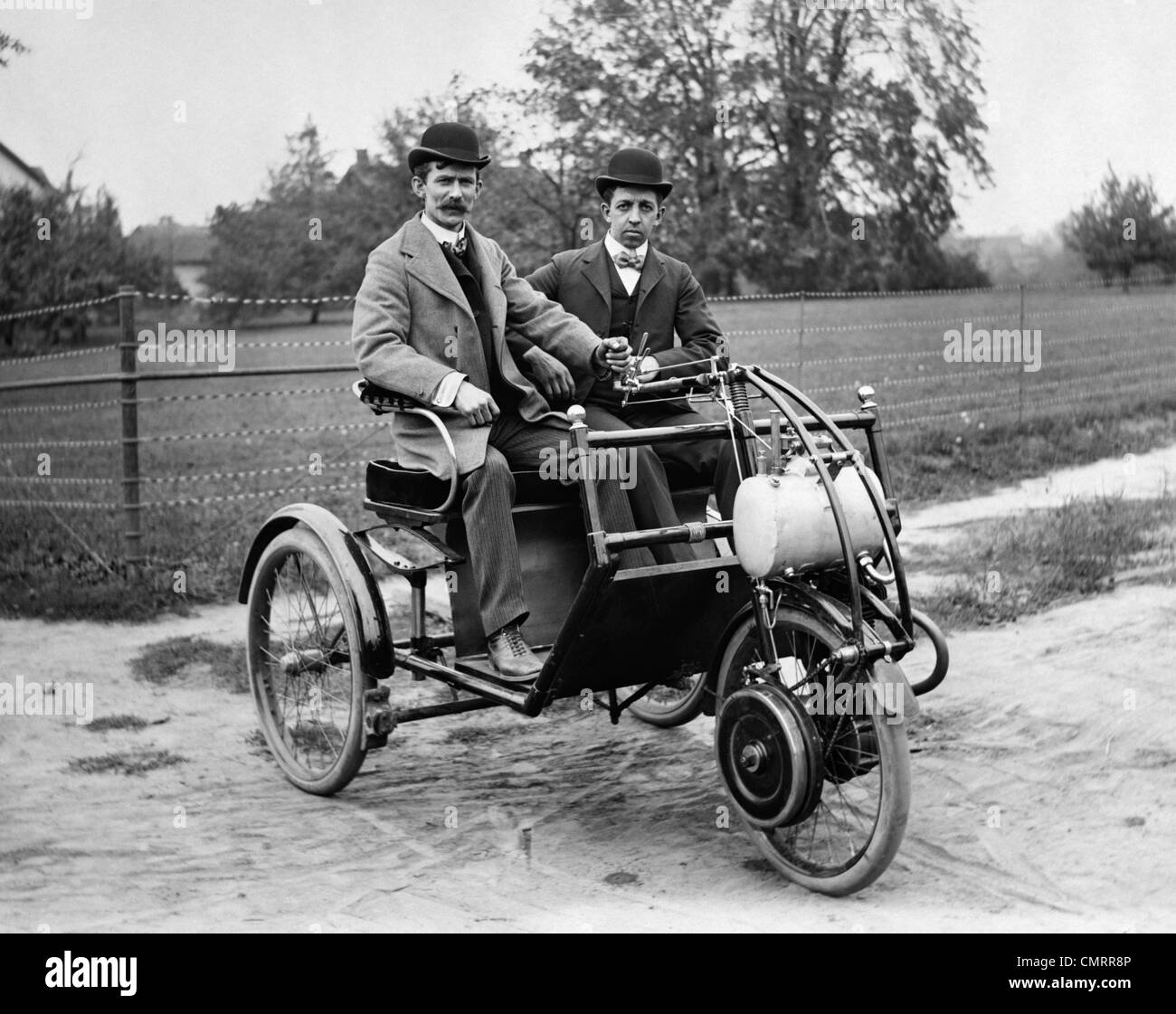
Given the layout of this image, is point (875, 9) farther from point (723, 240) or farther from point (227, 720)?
point (227, 720)

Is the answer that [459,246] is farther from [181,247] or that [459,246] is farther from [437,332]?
[181,247]

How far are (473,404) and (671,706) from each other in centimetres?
168

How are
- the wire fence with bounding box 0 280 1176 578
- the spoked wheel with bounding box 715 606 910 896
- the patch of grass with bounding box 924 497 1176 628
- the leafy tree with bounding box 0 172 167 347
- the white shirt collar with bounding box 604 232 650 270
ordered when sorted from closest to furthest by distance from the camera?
the spoked wheel with bounding box 715 606 910 896, the white shirt collar with bounding box 604 232 650 270, the patch of grass with bounding box 924 497 1176 628, the wire fence with bounding box 0 280 1176 578, the leafy tree with bounding box 0 172 167 347

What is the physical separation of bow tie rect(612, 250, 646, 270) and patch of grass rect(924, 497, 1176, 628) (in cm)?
228

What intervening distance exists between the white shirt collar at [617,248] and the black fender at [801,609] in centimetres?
166

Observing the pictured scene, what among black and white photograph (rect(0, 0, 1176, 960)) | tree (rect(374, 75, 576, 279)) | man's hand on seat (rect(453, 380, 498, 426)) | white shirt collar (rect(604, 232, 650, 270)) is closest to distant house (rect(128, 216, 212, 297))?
tree (rect(374, 75, 576, 279))

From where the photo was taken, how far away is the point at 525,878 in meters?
3.95

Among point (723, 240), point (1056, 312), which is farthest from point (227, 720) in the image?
point (1056, 312)

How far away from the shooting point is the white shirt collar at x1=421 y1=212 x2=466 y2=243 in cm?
474

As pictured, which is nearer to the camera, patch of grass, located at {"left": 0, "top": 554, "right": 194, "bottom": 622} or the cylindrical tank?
the cylindrical tank

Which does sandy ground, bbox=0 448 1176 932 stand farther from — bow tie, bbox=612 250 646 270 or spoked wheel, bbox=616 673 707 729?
bow tie, bbox=612 250 646 270

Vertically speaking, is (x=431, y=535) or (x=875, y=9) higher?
(x=875, y=9)

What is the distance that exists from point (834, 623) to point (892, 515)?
58cm

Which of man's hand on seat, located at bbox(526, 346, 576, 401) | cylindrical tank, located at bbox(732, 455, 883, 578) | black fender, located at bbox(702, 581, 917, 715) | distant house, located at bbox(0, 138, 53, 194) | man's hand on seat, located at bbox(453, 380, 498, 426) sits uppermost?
distant house, located at bbox(0, 138, 53, 194)
